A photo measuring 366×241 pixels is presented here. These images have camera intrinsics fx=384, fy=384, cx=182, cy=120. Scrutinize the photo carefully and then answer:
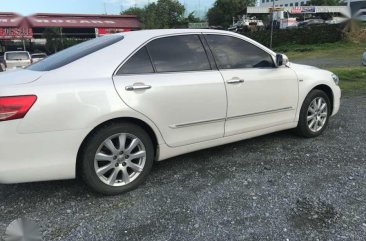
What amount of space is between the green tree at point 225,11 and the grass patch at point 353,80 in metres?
70.7

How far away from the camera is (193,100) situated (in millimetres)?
3867

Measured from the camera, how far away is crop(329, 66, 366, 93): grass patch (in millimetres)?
9266

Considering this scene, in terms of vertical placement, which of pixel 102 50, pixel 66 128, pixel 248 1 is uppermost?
pixel 248 1

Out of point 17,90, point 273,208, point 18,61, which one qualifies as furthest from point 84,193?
point 18,61

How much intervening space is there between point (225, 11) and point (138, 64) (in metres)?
83.4

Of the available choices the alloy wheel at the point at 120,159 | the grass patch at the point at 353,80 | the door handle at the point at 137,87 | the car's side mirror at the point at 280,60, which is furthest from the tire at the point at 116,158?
the grass patch at the point at 353,80

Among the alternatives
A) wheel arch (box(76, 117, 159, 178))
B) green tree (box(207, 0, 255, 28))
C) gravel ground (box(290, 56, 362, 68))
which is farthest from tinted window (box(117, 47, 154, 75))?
green tree (box(207, 0, 255, 28))

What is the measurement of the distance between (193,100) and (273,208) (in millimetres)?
1304

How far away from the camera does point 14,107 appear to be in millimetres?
3018

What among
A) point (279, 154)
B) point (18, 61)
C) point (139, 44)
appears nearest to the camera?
point (139, 44)

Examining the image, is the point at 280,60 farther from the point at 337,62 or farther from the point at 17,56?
the point at 17,56

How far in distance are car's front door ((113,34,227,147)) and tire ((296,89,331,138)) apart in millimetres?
1437

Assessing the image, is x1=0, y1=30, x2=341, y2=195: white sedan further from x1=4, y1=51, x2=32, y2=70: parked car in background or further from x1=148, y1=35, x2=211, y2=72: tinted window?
x1=4, y1=51, x2=32, y2=70: parked car in background

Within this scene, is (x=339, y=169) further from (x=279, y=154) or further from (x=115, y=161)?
(x=115, y=161)
